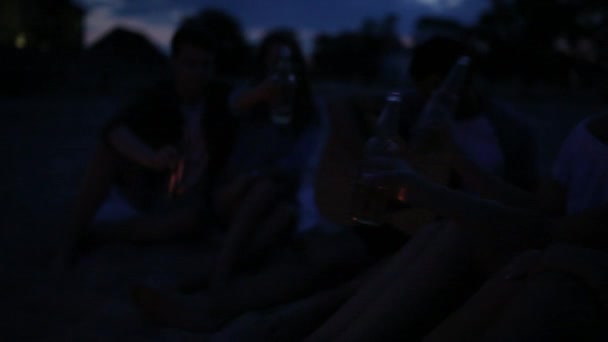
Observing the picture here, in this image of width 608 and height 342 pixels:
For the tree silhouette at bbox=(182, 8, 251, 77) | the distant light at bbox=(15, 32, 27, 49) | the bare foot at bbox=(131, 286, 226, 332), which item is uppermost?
the bare foot at bbox=(131, 286, 226, 332)

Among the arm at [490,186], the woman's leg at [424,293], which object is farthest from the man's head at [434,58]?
the woman's leg at [424,293]

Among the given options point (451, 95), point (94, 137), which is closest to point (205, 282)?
point (451, 95)

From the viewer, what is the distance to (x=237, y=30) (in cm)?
3472

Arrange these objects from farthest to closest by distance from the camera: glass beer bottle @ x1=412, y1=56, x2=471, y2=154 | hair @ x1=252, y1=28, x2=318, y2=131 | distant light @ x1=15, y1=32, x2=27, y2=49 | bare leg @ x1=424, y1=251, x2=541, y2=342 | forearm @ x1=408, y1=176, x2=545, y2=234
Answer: distant light @ x1=15, y1=32, x2=27, y2=49 → hair @ x1=252, y1=28, x2=318, y2=131 → glass beer bottle @ x1=412, y1=56, x2=471, y2=154 → forearm @ x1=408, y1=176, x2=545, y2=234 → bare leg @ x1=424, y1=251, x2=541, y2=342

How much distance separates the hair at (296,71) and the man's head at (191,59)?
0.34 m

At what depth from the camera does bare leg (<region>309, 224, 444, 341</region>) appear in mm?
1712

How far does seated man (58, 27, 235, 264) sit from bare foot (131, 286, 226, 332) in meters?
0.80

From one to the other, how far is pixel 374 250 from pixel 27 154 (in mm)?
4652

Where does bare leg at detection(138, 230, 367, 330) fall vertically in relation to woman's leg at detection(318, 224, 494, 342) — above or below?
below

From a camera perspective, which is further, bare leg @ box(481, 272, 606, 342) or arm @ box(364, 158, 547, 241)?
arm @ box(364, 158, 547, 241)

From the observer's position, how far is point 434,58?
8.20ft

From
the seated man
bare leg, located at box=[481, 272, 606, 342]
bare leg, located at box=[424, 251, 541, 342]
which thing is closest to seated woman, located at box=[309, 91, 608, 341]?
bare leg, located at box=[424, 251, 541, 342]

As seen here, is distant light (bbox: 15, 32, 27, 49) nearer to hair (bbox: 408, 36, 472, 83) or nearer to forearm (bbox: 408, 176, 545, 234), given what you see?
hair (bbox: 408, 36, 472, 83)

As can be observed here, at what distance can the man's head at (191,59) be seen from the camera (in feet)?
10.1
